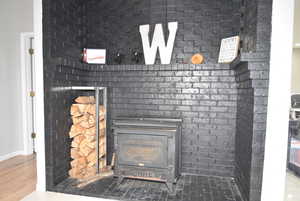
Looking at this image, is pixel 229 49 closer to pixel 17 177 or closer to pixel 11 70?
pixel 17 177

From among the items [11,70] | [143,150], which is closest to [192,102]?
[143,150]

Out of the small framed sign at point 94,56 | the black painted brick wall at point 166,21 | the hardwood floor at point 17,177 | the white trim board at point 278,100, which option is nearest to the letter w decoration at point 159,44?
the black painted brick wall at point 166,21

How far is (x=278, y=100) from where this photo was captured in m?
1.65

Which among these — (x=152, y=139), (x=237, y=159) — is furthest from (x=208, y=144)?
(x=152, y=139)

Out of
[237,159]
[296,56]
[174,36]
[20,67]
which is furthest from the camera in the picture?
[296,56]

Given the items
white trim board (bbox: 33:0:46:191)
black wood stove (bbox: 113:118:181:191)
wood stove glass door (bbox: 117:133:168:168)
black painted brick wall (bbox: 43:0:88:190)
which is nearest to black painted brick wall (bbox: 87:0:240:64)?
black painted brick wall (bbox: 43:0:88:190)

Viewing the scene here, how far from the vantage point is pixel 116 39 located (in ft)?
8.89

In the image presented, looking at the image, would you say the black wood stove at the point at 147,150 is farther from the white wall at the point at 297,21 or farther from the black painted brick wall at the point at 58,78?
the white wall at the point at 297,21

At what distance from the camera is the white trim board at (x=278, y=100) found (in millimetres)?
1606

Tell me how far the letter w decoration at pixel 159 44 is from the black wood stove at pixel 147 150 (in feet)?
2.70

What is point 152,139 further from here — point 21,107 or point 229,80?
point 21,107

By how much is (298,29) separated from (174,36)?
2.95 m

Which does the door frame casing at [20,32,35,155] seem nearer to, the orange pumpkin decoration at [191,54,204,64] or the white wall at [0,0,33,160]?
the white wall at [0,0,33,160]

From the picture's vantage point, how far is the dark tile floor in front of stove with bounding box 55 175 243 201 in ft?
6.51
